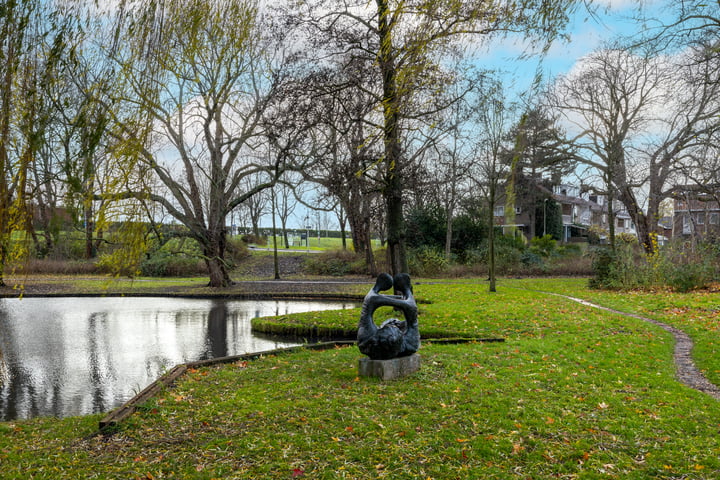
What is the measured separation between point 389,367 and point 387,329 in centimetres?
46

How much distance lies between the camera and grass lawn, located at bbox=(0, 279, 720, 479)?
4.00 meters

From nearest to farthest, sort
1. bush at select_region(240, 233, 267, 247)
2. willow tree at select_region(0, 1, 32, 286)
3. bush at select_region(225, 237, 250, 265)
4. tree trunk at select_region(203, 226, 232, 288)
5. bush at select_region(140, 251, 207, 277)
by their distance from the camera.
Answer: willow tree at select_region(0, 1, 32, 286) < tree trunk at select_region(203, 226, 232, 288) < bush at select_region(140, 251, 207, 277) < bush at select_region(225, 237, 250, 265) < bush at select_region(240, 233, 267, 247)

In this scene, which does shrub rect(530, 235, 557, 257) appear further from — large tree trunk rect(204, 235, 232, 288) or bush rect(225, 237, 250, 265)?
bush rect(225, 237, 250, 265)

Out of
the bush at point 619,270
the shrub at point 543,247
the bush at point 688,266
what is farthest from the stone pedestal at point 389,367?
the shrub at point 543,247

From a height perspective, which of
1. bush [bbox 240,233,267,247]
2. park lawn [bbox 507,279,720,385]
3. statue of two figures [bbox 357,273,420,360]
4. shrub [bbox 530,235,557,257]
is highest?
bush [bbox 240,233,267,247]

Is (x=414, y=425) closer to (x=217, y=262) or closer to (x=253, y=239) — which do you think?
(x=217, y=262)

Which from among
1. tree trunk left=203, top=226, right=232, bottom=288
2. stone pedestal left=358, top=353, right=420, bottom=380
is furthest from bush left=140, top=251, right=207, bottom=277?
stone pedestal left=358, top=353, right=420, bottom=380

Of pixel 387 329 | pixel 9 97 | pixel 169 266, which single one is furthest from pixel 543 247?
pixel 9 97

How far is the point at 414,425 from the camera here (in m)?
4.82

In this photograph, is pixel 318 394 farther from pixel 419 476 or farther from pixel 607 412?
pixel 607 412

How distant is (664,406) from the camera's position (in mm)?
5383

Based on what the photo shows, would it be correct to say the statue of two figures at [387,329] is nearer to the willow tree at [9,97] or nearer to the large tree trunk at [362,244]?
the willow tree at [9,97]

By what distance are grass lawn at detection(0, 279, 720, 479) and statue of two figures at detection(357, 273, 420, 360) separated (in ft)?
1.19

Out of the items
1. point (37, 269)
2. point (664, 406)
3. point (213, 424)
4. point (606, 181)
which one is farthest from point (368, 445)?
point (37, 269)
